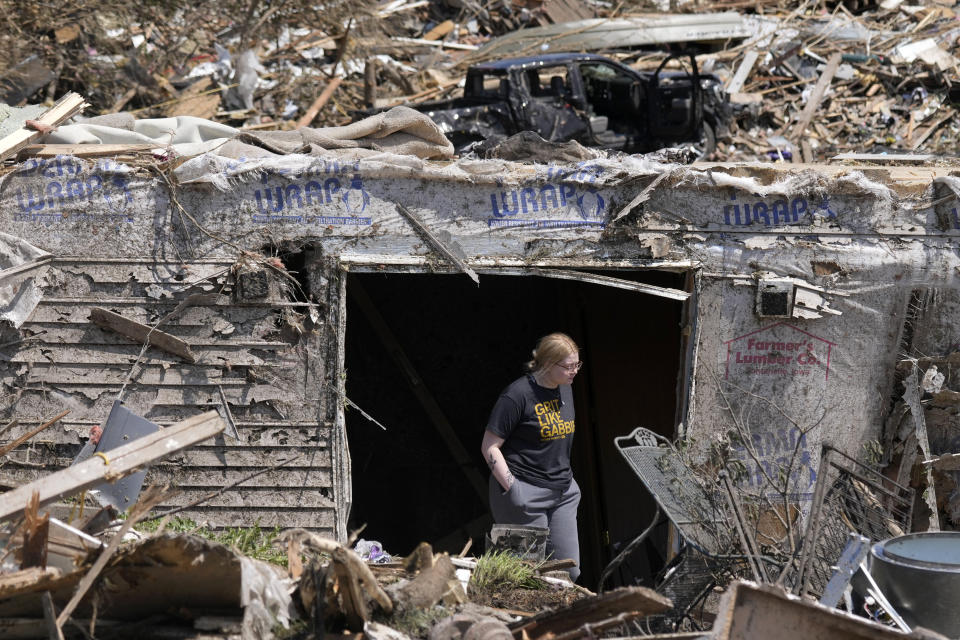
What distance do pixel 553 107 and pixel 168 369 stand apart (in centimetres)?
478

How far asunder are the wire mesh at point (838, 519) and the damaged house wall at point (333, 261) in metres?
1.11

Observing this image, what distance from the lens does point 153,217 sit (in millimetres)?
6000

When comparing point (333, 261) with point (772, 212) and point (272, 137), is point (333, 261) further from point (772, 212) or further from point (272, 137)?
point (772, 212)

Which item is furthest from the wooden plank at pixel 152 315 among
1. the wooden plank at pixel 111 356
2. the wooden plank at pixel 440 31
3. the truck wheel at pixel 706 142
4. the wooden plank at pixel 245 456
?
the wooden plank at pixel 440 31

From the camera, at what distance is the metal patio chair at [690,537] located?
4.67m

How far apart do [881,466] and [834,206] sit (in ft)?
5.60

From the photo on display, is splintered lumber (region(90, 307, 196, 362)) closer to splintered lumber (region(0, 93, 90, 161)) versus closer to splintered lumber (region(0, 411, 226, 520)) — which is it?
splintered lumber (region(0, 93, 90, 161))

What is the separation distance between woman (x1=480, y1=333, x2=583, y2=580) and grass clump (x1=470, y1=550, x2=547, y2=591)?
56 centimetres

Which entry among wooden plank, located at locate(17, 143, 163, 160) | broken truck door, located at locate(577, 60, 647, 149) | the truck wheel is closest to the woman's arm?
wooden plank, located at locate(17, 143, 163, 160)

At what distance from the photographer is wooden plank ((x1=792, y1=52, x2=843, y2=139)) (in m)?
11.9

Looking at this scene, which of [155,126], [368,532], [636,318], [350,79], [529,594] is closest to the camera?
[529,594]

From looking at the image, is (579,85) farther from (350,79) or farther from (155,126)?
(155,126)

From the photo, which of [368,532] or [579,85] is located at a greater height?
[579,85]

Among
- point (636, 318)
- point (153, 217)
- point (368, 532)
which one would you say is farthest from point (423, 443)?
point (153, 217)
